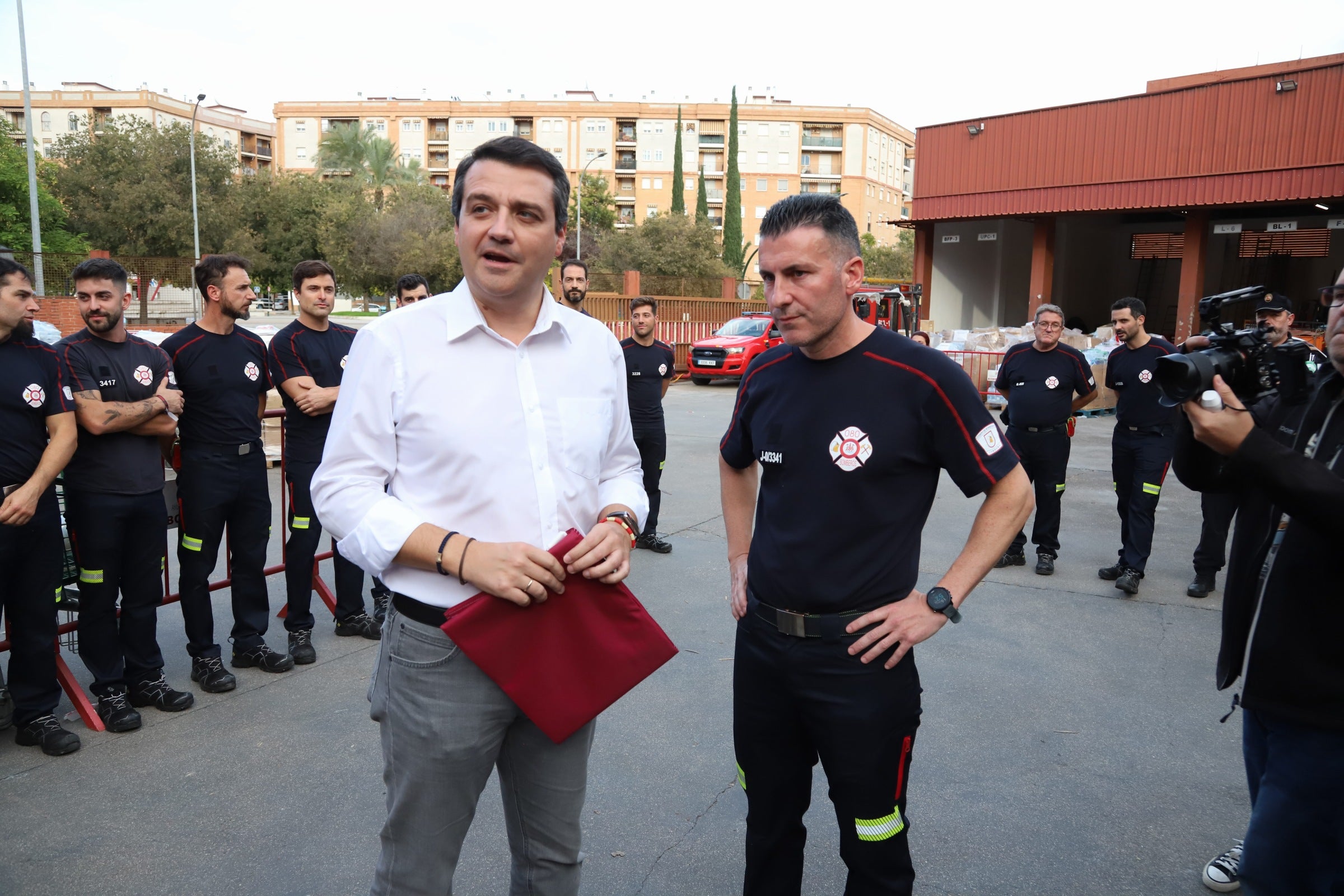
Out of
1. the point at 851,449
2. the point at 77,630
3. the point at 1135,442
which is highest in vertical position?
the point at 851,449

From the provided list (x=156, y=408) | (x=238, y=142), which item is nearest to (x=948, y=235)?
(x=156, y=408)

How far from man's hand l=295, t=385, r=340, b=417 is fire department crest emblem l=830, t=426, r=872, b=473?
3886mm

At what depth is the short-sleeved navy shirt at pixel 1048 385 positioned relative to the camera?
25.9ft

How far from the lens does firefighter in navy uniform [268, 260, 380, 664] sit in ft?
18.0

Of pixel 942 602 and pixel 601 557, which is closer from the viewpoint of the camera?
pixel 601 557

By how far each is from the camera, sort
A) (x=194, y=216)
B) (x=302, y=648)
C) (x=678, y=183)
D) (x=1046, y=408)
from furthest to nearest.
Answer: (x=678, y=183) < (x=194, y=216) < (x=1046, y=408) < (x=302, y=648)

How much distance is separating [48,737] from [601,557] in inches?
142

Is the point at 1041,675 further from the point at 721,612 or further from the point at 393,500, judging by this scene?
the point at 393,500

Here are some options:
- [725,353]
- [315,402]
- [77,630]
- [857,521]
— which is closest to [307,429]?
[315,402]

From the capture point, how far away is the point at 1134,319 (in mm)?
7879

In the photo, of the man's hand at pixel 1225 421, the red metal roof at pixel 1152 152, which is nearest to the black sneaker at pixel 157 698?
the man's hand at pixel 1225 421

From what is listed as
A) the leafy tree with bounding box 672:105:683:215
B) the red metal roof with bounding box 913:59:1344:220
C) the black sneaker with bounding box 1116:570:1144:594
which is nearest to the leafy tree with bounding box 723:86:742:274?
the leafy tree with bounding box 672:105:683:215

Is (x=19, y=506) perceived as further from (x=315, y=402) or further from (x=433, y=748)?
(x=433, y=748)

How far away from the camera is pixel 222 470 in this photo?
16.8ft
